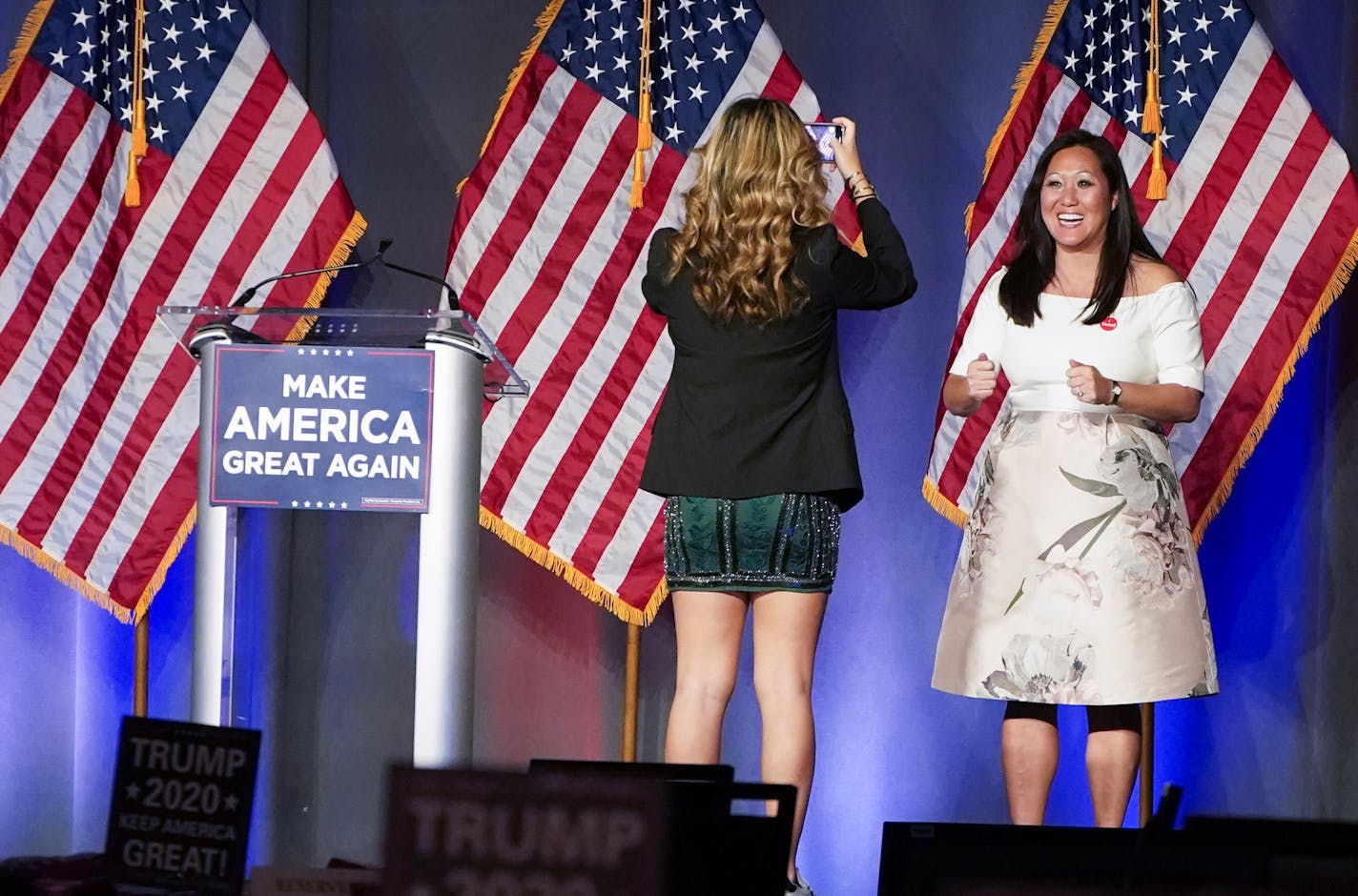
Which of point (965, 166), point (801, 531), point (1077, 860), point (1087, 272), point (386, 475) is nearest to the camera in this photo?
point (1077, 860)

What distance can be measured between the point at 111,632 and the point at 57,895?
9.73 feet

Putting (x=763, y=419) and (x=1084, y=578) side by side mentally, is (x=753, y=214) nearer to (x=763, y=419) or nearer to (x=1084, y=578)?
(x=763, y=419)

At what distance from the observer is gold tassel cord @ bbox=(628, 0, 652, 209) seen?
3.75 meters

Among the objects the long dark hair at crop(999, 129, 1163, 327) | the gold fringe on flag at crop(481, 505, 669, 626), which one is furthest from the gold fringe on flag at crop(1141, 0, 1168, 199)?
the gold fringe on flag at crop(481, 505, 669, 626)

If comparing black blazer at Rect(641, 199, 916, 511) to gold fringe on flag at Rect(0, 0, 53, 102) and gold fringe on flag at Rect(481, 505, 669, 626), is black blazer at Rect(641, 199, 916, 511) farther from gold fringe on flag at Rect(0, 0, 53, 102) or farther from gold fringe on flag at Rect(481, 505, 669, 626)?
gold fringe on flag at Rect(0, 0, 53, 102)

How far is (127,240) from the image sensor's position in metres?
3.86

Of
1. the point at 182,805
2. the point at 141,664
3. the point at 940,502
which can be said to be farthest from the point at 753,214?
the point at 141,664

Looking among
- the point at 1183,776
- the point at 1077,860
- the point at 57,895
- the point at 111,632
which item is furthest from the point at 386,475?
the point at 1183,776

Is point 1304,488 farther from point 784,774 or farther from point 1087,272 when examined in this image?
point 784,774

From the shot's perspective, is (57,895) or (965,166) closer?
(57,895)

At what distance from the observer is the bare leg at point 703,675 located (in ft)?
9.01

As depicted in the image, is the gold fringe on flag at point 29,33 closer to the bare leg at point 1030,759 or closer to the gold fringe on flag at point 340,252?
the gold fringe on flag at point 340,252

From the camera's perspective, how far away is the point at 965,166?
4090 mm

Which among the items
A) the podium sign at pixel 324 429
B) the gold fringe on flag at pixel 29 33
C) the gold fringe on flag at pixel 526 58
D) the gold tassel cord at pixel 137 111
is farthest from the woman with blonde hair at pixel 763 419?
the gold fringe on flag at pixel 29 33
